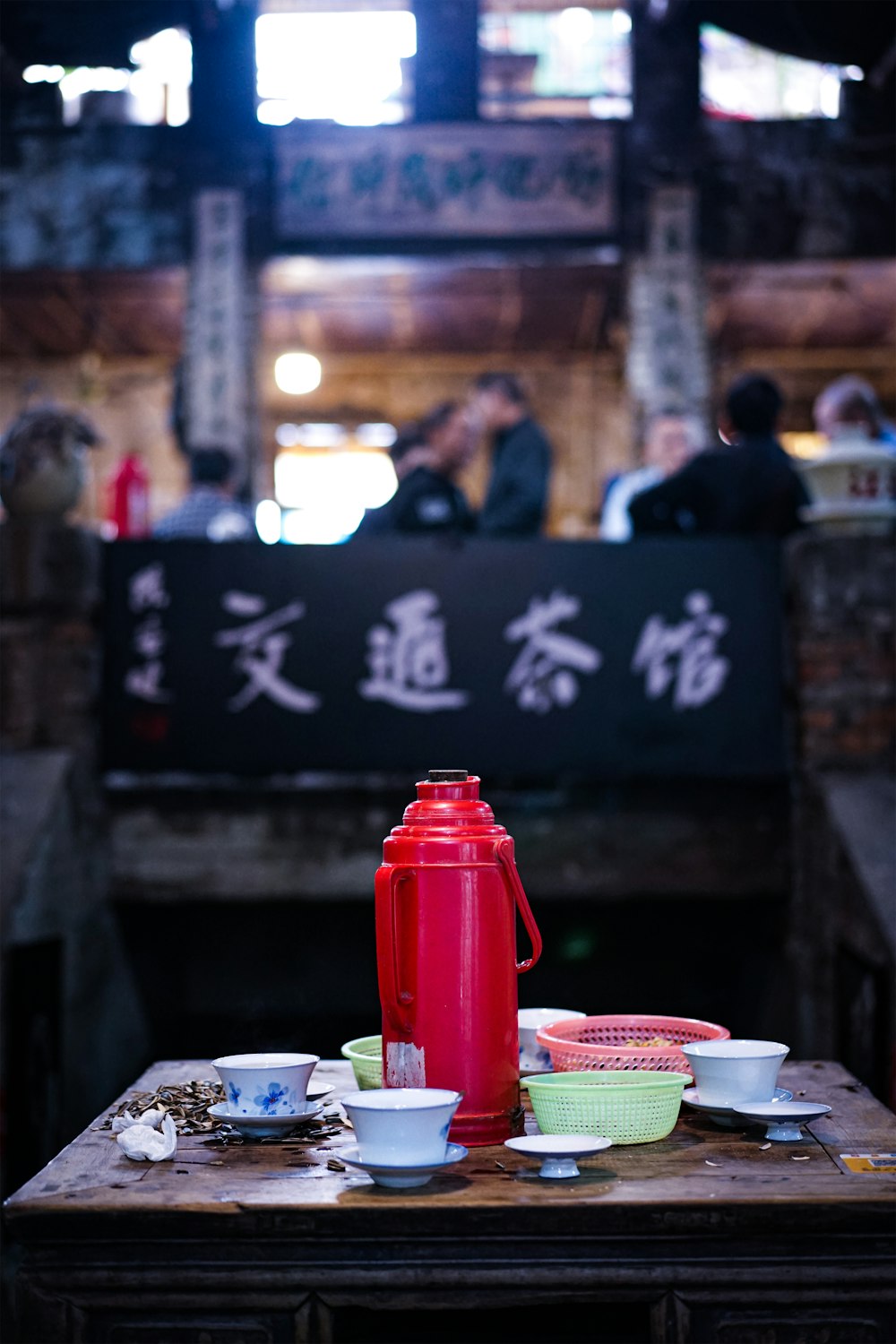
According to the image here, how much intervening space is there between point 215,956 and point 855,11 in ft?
15.1

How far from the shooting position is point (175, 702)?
18.2 ft

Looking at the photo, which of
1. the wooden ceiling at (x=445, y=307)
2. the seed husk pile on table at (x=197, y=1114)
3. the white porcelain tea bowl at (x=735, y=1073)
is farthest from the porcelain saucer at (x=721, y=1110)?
the wooden ceiling at (x=445, y=307)

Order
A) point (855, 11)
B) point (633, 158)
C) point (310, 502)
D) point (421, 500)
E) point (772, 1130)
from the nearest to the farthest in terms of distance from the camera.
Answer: point (772, 1130) → point (855, 11) → point (421, 500) → point (633, 158) → point (310, 502)

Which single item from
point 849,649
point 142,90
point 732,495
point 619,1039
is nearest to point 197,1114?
point 619,1039

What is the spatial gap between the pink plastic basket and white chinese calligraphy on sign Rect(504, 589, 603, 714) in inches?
125

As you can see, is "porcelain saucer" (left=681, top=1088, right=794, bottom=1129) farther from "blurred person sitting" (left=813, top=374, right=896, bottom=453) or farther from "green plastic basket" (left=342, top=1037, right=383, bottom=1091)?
"blurred person sitting" (left=813, top=374, right=896, bottom=453)

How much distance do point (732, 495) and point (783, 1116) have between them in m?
4.04

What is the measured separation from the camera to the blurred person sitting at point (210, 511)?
631 cm

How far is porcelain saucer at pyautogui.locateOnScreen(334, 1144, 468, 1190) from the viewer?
5.43 ft

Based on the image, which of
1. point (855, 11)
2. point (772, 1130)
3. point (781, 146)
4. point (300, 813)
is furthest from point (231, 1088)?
point (781, 146)

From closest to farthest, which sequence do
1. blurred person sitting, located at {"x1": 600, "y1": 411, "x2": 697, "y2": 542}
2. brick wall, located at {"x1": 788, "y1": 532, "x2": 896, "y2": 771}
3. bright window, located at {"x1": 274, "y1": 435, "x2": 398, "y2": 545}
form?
brick wall, located at {"x1": 788, "y1": 532, "x2": 896, "y2": 771} → blurred person sitting, located at {"x1": 600, "y1": 411, "x2": 697, "y2": 542} → bright window, located at {"x1": 274, "y1": 435, "x2": 398, "y2": 545}

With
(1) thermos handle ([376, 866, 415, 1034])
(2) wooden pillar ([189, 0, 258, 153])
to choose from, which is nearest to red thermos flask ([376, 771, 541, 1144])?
(1) thermos handle ([376, 866, 415, 1034])

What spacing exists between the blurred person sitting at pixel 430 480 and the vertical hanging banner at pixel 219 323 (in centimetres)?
443

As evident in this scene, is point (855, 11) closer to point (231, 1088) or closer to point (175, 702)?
point (175, 702)
